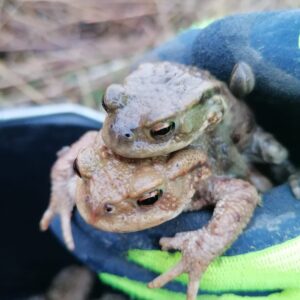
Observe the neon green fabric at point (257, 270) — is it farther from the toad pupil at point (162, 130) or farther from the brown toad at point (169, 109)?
the toad pupil at point (162, 130)

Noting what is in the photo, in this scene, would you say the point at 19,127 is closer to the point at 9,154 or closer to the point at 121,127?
the point at 9,154

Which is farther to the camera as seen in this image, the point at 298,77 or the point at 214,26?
the point at 214,26

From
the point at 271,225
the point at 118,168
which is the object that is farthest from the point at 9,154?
the point at 271,225

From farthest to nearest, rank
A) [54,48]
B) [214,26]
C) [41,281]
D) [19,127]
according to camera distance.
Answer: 1. [54,48]
2. [41,281]
3. [19,127]
4. [214,26]

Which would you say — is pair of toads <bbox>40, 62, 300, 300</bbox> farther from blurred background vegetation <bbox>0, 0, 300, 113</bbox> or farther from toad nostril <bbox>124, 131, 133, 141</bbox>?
blurred background vegetation <bbox>0, 0, 300, 113</bbox>

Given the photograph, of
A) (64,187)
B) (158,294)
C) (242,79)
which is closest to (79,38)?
(64,187)

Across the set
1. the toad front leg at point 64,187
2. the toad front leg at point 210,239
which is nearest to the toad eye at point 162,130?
the toad front leg at point 210,239

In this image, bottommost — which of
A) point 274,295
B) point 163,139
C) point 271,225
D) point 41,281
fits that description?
point 41,281

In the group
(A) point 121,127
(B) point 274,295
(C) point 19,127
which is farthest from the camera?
(C) point 19,127
